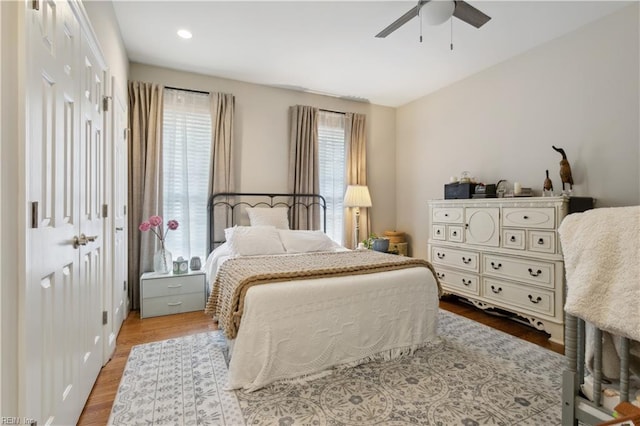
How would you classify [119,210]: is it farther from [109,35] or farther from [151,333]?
[109,35]

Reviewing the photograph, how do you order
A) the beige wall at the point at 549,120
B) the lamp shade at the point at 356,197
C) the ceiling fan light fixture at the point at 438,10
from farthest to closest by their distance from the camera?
1. the lamp shade at the point at 356,197
2. the beige wall at the point at 549,120
3. the ceiling fan light fixture at the point at 438,10

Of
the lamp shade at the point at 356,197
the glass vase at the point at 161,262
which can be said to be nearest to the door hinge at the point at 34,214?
the glass vase at the point at 161,262

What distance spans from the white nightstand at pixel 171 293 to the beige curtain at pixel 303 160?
1.44m

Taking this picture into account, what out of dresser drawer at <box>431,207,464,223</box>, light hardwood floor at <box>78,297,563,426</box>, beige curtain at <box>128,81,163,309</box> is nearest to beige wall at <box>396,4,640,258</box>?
dresser drawer at <box>431,207,464,223</box>

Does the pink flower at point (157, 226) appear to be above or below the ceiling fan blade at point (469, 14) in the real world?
below

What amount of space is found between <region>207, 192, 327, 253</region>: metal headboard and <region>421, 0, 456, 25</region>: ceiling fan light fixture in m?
2.54

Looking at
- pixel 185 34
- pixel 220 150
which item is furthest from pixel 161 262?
pixel 185 34

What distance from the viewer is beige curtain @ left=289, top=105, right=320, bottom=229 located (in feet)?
13.9

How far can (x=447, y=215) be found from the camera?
3705 millimetres

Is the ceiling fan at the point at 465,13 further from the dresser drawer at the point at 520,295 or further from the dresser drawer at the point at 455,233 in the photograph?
the dresser drawer at the point at 520,295

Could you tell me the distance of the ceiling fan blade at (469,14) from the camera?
2.15 metres

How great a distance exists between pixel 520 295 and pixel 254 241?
2.64 metres

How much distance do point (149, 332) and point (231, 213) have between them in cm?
160
